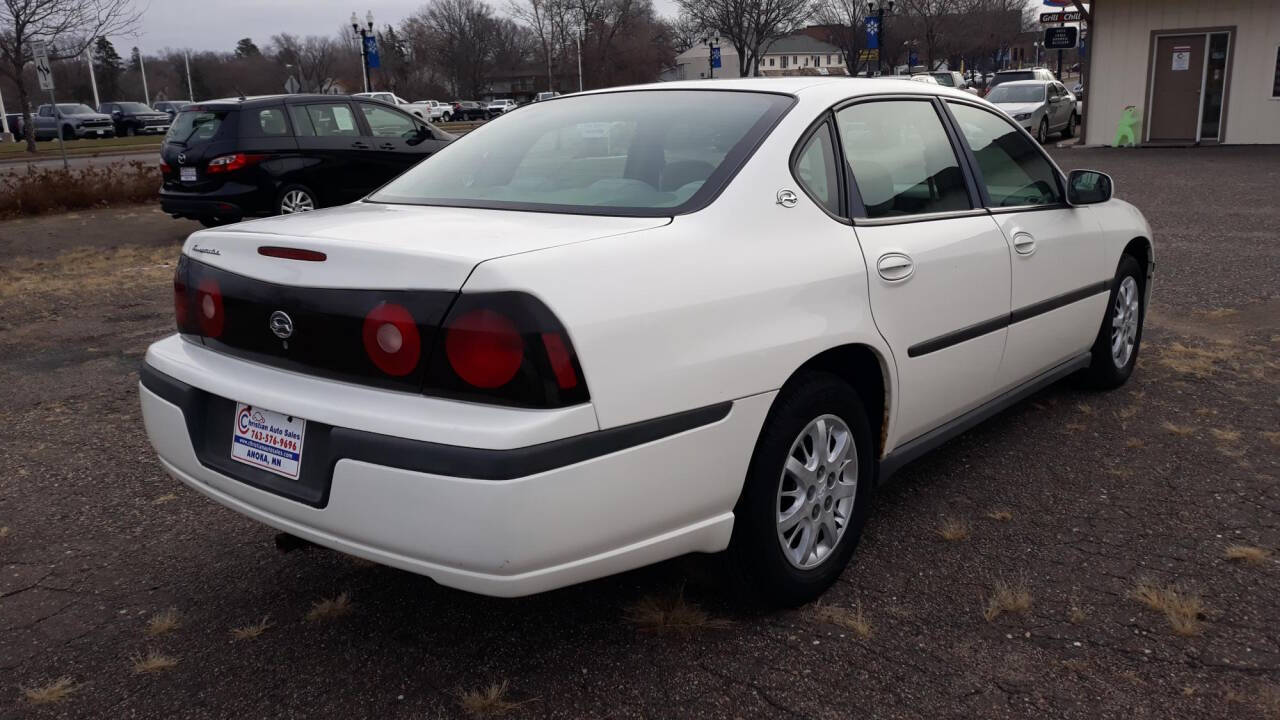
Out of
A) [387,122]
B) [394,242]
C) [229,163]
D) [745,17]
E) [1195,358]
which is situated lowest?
[1195,358]

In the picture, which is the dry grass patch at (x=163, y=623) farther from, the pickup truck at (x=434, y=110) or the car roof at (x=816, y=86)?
the pickup truck at (x=434, y=110)

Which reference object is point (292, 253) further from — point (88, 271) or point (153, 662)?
point (88, 271)

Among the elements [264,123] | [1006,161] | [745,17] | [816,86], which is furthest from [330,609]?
[745,17]

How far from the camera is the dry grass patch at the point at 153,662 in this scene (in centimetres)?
277

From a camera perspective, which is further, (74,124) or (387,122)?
(74,124)

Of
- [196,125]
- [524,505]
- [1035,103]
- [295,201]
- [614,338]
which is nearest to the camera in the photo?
[524,505]

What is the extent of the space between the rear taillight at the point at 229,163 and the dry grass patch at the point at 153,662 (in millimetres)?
9455

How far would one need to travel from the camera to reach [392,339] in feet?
7.76

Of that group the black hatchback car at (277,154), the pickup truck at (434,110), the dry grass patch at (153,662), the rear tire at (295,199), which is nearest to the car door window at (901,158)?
the dry grass patch at (153,662)

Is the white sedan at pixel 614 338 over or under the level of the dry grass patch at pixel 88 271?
over

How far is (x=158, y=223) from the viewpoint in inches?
543

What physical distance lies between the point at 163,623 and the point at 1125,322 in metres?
4.46

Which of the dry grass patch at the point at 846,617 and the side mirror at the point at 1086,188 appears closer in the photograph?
the dry grass patch at the point at 846,617

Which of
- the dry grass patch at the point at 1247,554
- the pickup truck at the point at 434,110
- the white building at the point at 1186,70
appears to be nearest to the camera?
the dry grass patch at the point at 1247,554
